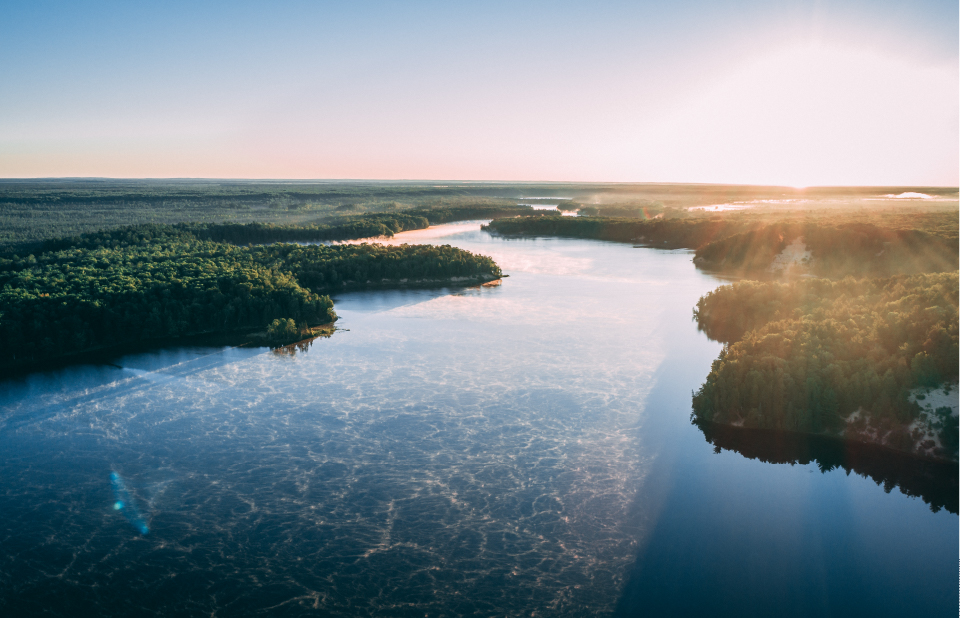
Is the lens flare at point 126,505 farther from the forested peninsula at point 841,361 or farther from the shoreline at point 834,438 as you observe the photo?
the forested peninsula at point 841,361

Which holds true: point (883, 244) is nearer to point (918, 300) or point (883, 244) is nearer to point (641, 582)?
point (918, 300)

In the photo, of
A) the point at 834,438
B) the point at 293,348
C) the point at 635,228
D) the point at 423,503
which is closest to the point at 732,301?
the point at 834,438

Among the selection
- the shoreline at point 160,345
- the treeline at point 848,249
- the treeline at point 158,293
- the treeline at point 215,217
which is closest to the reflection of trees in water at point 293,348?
the shoreline at point 160,345

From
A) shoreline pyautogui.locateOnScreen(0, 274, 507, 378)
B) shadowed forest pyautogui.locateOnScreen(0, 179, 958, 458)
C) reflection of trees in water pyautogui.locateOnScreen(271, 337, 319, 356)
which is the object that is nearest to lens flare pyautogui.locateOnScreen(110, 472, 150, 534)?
reflection of trees in water pyautogui.locateOnScreen(271, 337, 319, 356)

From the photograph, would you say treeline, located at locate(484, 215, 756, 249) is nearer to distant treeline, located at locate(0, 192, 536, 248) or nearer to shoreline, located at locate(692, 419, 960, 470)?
distant treeline, located at locate(0, 192, 536, 248)

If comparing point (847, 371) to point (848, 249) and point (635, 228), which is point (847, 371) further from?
point (635, 228)
